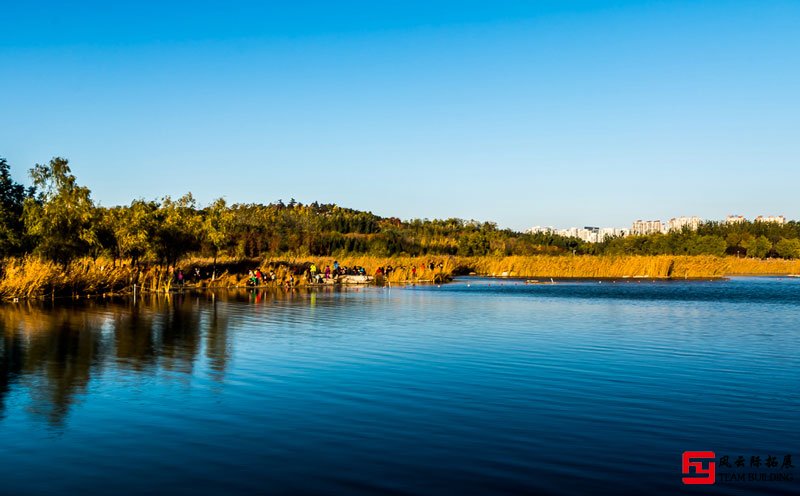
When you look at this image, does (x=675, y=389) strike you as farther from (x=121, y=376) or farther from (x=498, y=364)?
(x=121, y=376)

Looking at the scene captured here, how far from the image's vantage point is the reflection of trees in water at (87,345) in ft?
46.0

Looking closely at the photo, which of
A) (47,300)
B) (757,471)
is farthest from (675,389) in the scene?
(47,300)

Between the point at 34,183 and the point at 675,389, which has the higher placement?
the point at 34,183

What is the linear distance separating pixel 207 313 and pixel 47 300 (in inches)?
427

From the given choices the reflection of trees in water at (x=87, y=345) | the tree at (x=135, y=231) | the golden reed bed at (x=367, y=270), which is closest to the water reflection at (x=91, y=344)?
the reflection of trees in water at (x=87, y=345)

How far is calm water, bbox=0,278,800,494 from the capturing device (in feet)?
28.7

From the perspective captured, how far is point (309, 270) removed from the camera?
62812 millimetres

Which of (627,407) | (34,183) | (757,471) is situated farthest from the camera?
(34,183)

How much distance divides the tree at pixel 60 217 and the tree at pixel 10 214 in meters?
0.61

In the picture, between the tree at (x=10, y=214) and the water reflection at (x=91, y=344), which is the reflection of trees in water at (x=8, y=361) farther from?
the tree at (x=10, y=214)

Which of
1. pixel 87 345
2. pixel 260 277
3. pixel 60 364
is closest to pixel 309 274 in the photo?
pixel 260 277

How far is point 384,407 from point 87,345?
1092cm

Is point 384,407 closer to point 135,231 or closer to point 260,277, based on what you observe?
point 135,231

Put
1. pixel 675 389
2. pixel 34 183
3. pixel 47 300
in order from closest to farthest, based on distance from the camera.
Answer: pixel 675 389
pixel 47 300
pixel 34 183
